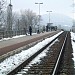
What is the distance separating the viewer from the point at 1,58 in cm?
1588

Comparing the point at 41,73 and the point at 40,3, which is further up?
the point at 40,3

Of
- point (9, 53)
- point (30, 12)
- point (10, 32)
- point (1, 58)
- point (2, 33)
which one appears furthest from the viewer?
point (30, 12)

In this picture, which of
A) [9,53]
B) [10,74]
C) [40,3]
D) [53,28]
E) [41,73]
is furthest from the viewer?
[53,28]

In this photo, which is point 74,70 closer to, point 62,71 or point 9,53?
point 62,71

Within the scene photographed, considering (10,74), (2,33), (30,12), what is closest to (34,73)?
(10,74)

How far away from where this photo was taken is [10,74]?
1051 centimetres

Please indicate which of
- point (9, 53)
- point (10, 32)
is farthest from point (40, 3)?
point (9, 53)

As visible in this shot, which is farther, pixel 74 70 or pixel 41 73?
pixel 74 70

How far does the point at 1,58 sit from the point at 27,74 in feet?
16.9

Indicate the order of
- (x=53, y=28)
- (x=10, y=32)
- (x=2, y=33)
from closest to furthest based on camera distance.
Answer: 1. (x=2, y=33)
2. (x=10, y=32)
3. (x=53, y=28)

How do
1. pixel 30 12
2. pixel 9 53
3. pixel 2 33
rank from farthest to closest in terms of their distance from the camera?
1. pixel 30 12
2. pixel 2 33
3. pixel 9 53

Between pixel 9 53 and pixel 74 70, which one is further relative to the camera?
pixel 9 53

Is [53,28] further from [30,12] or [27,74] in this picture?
[27,74]

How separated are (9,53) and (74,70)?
294 inches
